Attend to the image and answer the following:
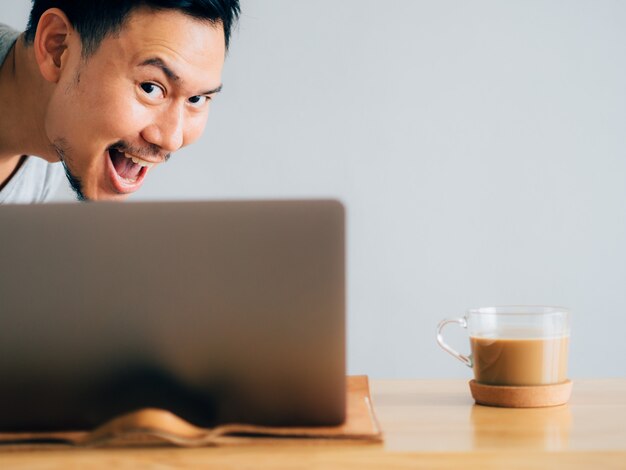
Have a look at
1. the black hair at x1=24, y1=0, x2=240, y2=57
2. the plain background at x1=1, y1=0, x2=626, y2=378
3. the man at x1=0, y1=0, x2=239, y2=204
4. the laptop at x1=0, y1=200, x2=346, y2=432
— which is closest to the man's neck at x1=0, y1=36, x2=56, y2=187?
the man at x1=0, y1=0, x2=239, y2=204

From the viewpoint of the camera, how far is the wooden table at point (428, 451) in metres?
0.52

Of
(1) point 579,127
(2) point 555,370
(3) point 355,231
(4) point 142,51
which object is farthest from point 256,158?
(2) point 555,370

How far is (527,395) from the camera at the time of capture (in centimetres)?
71

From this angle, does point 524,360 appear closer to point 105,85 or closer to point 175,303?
point 175,303

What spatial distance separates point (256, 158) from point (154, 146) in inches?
30.3

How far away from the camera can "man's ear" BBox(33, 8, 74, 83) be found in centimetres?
161

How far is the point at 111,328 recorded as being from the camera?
56 centimetres

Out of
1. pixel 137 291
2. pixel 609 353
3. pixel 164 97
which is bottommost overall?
pixel 609 353

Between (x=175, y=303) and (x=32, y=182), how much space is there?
1430mm

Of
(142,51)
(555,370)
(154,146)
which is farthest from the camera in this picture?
(154,146)

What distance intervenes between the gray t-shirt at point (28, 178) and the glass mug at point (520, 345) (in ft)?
4.40

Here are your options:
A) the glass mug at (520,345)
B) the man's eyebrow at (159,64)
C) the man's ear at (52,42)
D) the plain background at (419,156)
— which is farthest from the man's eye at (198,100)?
the glass mug at (520,345)

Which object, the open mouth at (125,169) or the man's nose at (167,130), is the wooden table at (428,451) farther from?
the open mouth at (125,169)

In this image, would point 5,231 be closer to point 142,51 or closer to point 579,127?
point 142,51
